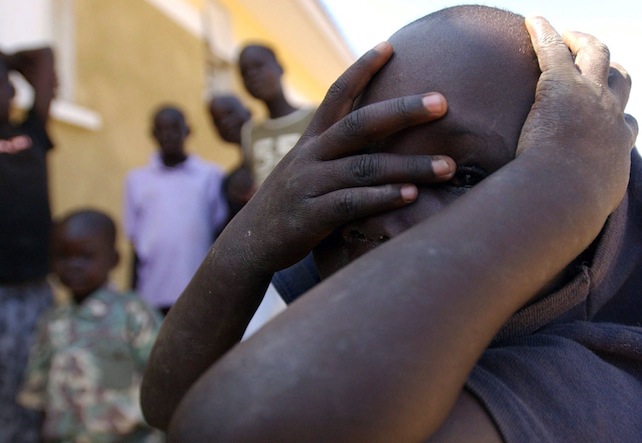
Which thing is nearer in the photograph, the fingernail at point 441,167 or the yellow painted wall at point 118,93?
the fingernail at point 441,167

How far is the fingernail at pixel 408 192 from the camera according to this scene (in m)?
1.01

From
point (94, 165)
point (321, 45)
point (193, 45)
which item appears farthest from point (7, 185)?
point (321, 45)

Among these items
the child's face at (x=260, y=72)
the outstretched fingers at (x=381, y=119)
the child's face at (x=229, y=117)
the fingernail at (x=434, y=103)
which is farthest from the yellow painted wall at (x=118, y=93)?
the fingernail at (x=434, y=103)

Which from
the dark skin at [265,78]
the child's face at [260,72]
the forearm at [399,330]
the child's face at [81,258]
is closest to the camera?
the forearm at [399,330]

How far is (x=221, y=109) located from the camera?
5328mm

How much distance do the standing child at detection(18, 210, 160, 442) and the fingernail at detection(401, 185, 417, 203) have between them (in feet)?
7.56

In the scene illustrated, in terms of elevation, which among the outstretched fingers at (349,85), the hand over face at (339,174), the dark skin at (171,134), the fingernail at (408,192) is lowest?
the dark skin at (171,134)

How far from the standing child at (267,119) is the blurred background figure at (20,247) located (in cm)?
112

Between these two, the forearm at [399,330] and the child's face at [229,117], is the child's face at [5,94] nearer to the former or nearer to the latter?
the child's face at [229,117]

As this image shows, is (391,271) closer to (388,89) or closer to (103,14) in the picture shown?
(388,89)

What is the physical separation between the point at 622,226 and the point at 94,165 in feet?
18.8

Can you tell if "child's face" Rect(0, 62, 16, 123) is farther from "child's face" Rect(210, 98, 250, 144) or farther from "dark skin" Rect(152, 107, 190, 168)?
"child's face" Rect(210, 98, 250, 144)

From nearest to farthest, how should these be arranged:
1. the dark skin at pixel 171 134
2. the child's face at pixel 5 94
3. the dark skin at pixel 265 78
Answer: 1. the child's face at pixel 5 94
2. the dark skin at pixel 265 78
3. the dark skin at pixel 171 134

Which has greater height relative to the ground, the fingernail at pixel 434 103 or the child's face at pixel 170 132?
the fingernail at pixel 434 103
